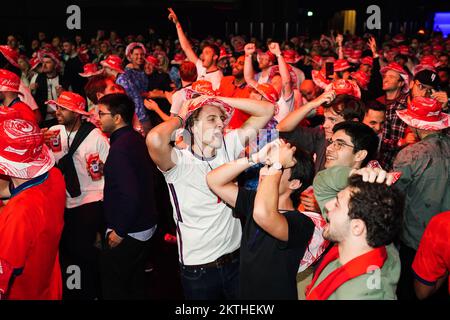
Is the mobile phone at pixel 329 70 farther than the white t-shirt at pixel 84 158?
Yes

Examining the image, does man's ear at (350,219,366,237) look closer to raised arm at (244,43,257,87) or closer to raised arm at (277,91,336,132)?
raised arm at (277,91,336,132)

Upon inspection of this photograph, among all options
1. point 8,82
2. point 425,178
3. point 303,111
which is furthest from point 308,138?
point 8,82

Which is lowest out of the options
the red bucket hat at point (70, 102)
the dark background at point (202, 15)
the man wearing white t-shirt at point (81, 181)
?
the man wearing white t-shirt at point (81, 181)

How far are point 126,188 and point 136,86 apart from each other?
3.23m

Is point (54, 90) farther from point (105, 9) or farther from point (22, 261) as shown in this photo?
point (105, 9)

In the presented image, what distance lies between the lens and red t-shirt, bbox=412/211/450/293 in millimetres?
2238

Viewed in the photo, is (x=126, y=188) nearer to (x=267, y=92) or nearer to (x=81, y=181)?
(x=81, y=181)

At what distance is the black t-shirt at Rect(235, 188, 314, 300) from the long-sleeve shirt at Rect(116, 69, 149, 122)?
3.89m

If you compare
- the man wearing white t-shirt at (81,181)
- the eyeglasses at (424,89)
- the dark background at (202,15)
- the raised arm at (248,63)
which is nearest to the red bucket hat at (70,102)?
the man wearing white t-shirt at (81,181)

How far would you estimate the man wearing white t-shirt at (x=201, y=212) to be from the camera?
2807mm

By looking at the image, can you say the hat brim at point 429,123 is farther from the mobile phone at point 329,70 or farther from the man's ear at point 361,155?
the mobile phone at point 329,70

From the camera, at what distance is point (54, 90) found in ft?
23.1

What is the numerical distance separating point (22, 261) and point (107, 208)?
46.2 inches
